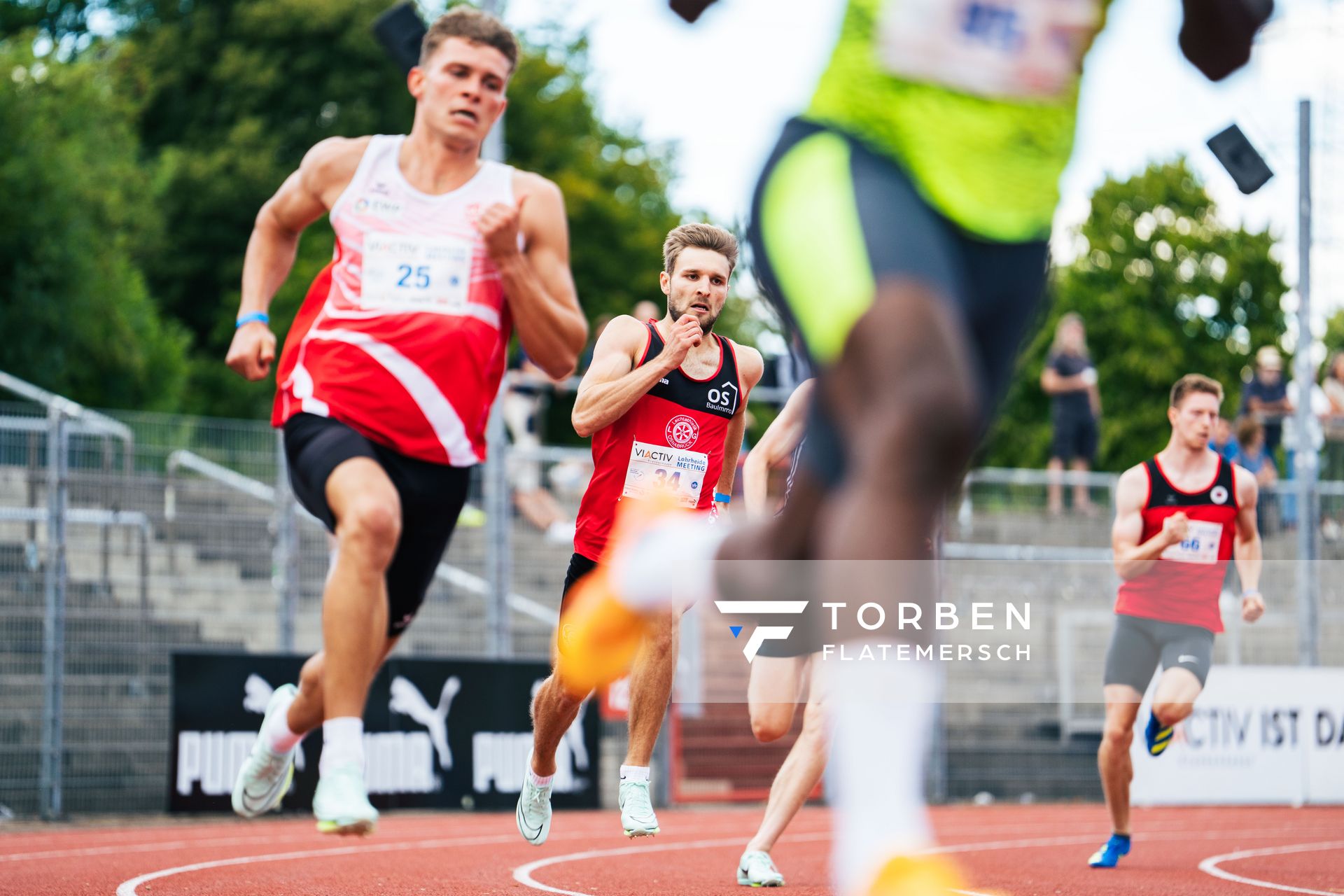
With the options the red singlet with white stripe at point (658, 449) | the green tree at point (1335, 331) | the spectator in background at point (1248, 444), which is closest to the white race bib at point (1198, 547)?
the red singlet with white stripe at point (658, 449)

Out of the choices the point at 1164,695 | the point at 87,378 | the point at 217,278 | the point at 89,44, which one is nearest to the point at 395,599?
the point at 1164,695

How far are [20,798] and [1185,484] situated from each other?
328 inches

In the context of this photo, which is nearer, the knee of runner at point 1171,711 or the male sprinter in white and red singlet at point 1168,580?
the knee of runner at point 1171,711

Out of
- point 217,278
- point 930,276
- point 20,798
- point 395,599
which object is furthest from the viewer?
point 217,278

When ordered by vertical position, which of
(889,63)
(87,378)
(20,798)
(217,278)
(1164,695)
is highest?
(217,278)

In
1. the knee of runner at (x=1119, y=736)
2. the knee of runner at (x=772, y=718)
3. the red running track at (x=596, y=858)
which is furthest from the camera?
the knee of runner at (x=1119, y=736)

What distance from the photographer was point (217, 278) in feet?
128

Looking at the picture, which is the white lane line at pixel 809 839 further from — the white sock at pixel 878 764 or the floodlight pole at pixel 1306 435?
the white sock at pixel 878 764

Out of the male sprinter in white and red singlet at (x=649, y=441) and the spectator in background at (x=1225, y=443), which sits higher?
the spectator in background at (x=1225, y=443)

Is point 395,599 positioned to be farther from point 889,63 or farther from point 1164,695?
point 1164,695

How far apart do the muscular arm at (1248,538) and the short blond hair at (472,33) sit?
5631mm

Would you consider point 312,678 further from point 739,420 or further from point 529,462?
point 529,462

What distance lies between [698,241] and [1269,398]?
46.3ft

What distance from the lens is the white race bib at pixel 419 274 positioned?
5.73 meters
